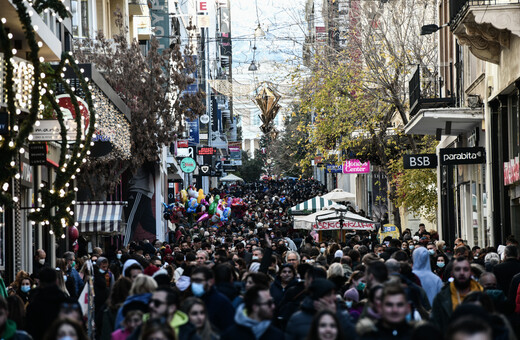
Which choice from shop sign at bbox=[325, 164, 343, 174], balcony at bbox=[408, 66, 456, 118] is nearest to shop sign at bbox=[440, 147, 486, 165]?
balcony at bbox=[408, 66, 456, 118]

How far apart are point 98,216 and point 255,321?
2183cm

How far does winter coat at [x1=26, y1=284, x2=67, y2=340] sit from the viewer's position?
36.8 ft

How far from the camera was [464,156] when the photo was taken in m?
25.9

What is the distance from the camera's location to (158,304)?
8.97 m

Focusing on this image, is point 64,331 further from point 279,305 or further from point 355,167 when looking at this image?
point 355,167

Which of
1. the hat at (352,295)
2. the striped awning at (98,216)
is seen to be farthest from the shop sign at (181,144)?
the hat at (352,295)

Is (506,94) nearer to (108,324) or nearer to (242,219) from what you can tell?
(108,324)

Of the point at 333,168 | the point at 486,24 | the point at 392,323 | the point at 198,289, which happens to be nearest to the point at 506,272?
the point at 198,289

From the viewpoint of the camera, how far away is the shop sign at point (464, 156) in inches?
1011

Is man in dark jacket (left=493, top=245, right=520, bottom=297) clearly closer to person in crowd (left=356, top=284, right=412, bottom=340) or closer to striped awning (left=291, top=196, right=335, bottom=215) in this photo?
person in crowd (left=356, top=284, right=412, bottom=340)

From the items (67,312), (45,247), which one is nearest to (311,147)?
(45,247)

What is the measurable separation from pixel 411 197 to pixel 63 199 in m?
19.9

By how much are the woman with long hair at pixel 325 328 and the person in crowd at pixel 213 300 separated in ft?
8.45

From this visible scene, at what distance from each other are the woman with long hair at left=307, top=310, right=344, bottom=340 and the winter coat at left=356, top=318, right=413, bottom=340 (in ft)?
0.77
